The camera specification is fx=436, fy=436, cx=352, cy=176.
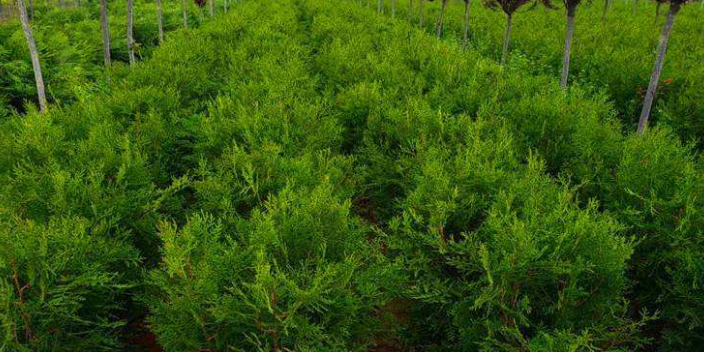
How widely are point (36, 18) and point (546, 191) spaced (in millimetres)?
33358

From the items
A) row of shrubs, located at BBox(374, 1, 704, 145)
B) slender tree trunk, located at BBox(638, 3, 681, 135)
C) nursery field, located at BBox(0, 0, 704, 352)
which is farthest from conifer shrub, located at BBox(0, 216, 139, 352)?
slender tree trunk, located at BBox(638, 3, 681, 135)

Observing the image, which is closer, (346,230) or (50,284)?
(50,284)

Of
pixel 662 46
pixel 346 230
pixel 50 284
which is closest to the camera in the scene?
pixel 50 284

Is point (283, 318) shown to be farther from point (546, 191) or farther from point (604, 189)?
point (604, 189)

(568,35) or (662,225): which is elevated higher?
(568,35)

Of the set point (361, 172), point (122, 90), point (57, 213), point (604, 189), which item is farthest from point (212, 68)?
point (604, 189)

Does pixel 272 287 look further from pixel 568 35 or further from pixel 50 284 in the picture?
pixel 568 35

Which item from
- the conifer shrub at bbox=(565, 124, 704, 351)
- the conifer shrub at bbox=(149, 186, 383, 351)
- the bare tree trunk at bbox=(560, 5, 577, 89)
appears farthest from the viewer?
the bare tree trunk at bbox=(560, 5, 577, 89)

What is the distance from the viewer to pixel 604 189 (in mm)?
4609

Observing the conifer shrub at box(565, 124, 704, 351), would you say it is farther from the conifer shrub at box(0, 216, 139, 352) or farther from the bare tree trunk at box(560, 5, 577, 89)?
the bare tree trunk at box(560, 5, 577, 89)

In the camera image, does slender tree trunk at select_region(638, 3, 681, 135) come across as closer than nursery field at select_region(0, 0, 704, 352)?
No

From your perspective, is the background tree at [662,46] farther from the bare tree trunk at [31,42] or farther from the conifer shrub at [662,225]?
the bare tree trunk at [31,42]

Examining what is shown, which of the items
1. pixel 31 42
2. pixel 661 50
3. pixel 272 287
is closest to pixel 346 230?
pixel 272 287

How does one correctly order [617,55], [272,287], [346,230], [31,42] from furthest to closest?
[617,55] → [31,42] → [346,230] → [272,287]
